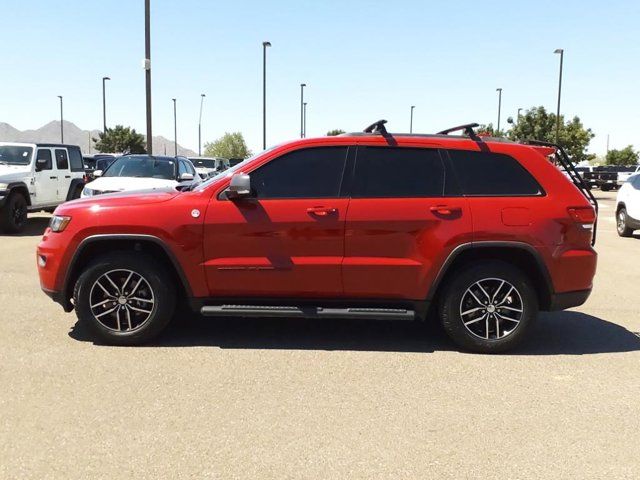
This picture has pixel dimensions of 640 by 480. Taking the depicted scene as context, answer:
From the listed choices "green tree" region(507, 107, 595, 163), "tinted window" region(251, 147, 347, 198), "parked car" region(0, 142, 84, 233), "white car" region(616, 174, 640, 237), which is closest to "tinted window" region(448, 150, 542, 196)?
"tinted window" region(251, 147, 347, 198)

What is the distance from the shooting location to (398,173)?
497 cm

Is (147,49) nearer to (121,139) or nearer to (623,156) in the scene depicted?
(121,139)

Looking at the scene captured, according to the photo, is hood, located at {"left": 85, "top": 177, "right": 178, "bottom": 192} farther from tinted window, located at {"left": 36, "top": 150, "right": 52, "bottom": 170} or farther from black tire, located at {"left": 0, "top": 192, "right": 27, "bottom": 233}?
tinted window, located at {"left": 36, "top": 150, "right": 52, "bottom": 170}

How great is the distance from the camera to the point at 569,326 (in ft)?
19.4

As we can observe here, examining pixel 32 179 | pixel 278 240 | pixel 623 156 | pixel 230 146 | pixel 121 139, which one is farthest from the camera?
pixel 230 146

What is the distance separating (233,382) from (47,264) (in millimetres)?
2026

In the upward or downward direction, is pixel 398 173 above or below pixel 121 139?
below

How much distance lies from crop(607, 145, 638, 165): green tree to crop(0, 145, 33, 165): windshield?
79419 mm

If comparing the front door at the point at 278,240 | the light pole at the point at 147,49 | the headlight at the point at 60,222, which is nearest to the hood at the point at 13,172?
the light pole at the point at 147,49

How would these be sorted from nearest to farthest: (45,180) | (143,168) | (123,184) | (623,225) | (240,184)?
(240,184), (123,184), (143,168), (45,180), (623,225)

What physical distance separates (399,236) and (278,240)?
0.99 m

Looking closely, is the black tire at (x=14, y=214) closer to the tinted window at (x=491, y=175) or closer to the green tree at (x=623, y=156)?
the tinted window at (x=491, y=175)

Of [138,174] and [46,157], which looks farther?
[46,157]

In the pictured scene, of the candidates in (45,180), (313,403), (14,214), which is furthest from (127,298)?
(45,180)
